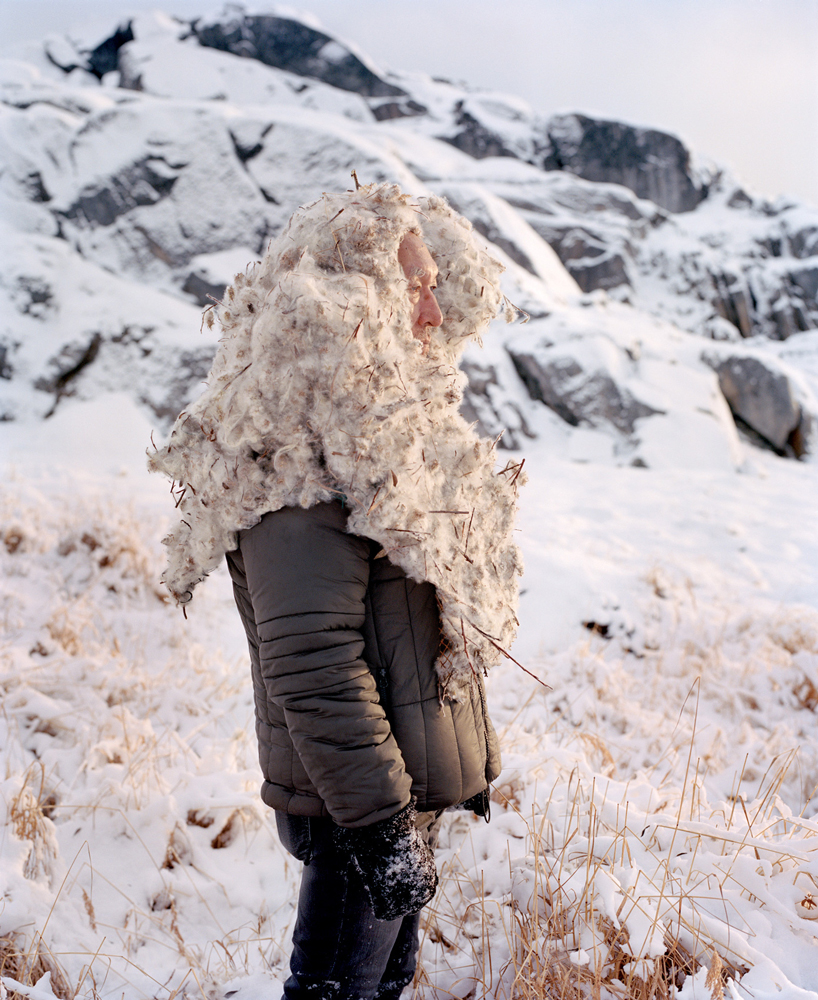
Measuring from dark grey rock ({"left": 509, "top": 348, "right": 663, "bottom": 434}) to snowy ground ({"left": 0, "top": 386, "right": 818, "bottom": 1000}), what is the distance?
5.14 metres

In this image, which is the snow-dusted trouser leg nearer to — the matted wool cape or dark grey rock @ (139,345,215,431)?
the matted wool cape

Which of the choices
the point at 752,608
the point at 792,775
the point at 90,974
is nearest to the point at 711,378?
the point at 752,608

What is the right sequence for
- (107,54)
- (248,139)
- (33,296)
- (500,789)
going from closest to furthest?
(500,789) → (33,296) → (248,139) → (107,54)

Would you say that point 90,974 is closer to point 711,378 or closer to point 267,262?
point 267,262

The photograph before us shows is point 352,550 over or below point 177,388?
over

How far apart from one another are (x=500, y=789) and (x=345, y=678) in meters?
1.56

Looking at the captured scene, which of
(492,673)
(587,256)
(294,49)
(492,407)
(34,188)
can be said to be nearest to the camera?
(492,673)

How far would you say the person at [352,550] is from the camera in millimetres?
1158

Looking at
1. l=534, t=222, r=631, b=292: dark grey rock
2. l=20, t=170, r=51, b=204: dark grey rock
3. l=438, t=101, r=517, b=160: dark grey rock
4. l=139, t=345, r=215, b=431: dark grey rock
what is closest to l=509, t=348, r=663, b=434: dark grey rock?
l=139, t=345, r=215, b=431: dark grey rock

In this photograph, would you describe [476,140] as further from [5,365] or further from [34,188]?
[5,365]

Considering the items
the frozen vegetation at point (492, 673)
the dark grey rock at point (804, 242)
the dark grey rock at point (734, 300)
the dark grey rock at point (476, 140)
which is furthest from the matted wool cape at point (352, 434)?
A: the dark grey rock at point (476, 140)

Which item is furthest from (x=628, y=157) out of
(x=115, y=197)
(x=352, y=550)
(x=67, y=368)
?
(x=352, y=550)

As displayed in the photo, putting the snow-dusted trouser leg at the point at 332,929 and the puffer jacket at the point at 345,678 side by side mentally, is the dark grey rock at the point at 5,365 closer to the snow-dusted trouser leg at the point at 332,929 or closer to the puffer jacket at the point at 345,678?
the puffer jacket at the point at 345,678

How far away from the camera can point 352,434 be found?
1229 millimetres
